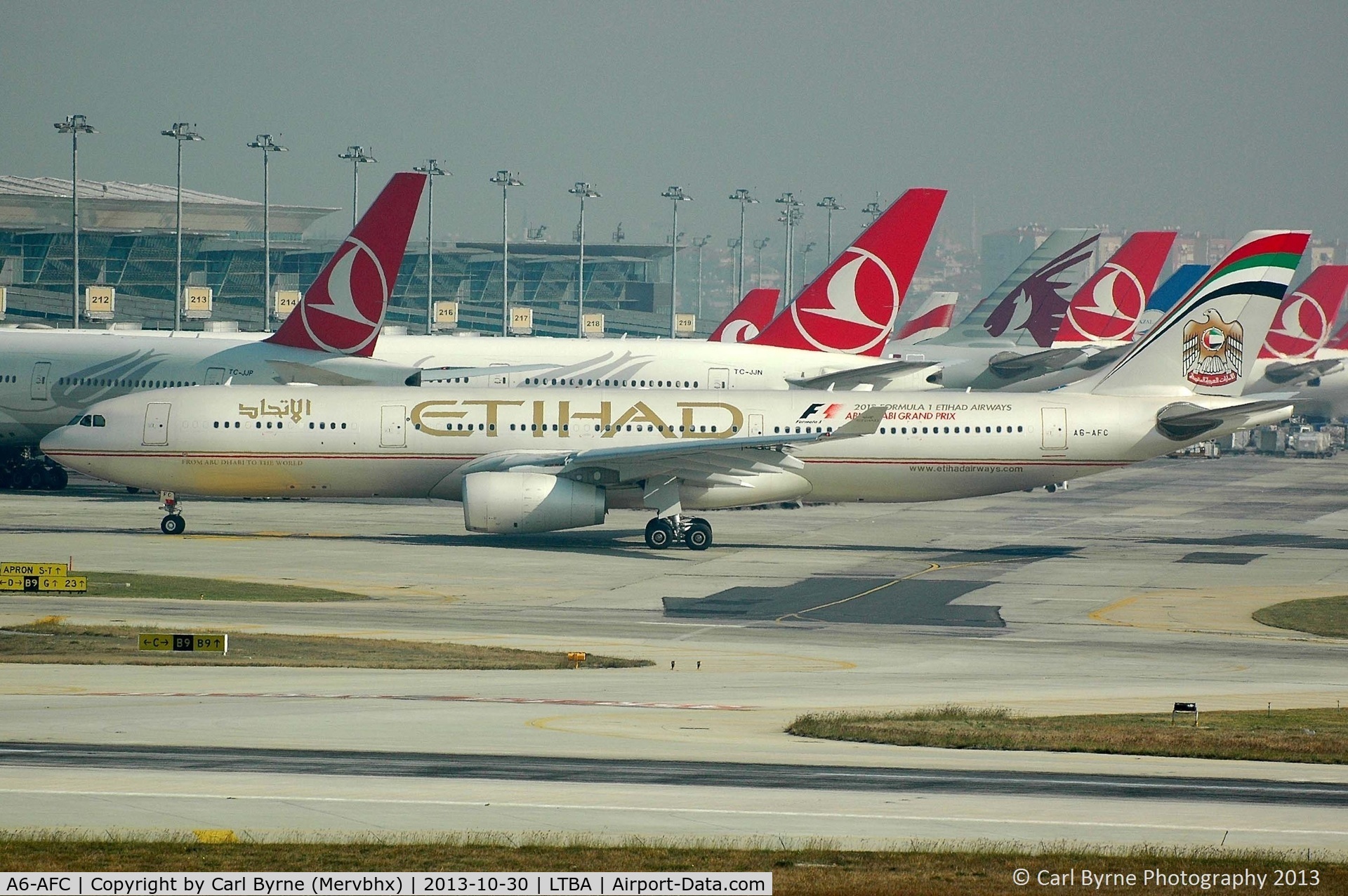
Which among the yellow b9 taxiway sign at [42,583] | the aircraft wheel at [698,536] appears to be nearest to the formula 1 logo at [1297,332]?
the aircraft wheel at [698,536]

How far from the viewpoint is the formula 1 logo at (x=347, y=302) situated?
188 ft

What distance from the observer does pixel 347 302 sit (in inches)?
2253

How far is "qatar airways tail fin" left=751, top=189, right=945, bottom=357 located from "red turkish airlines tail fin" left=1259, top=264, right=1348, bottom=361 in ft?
196

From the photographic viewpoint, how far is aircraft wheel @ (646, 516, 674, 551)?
150ft

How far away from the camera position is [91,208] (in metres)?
146

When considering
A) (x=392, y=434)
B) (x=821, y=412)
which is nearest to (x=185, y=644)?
(x=392, y=434)

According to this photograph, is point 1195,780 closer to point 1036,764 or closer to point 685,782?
point 1036,764

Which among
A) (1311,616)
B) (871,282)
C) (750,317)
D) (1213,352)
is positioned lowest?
(1311,616)

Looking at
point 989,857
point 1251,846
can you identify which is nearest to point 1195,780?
point 1251,846

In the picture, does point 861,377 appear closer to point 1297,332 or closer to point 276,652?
point 276,652

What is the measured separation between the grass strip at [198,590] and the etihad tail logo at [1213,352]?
26.1 metres

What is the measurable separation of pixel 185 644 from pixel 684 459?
751 inches

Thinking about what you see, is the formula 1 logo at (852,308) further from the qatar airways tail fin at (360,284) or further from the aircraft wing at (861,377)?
the qatar airways tail fin at (360,284)

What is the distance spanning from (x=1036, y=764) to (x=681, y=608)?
50.9ft
